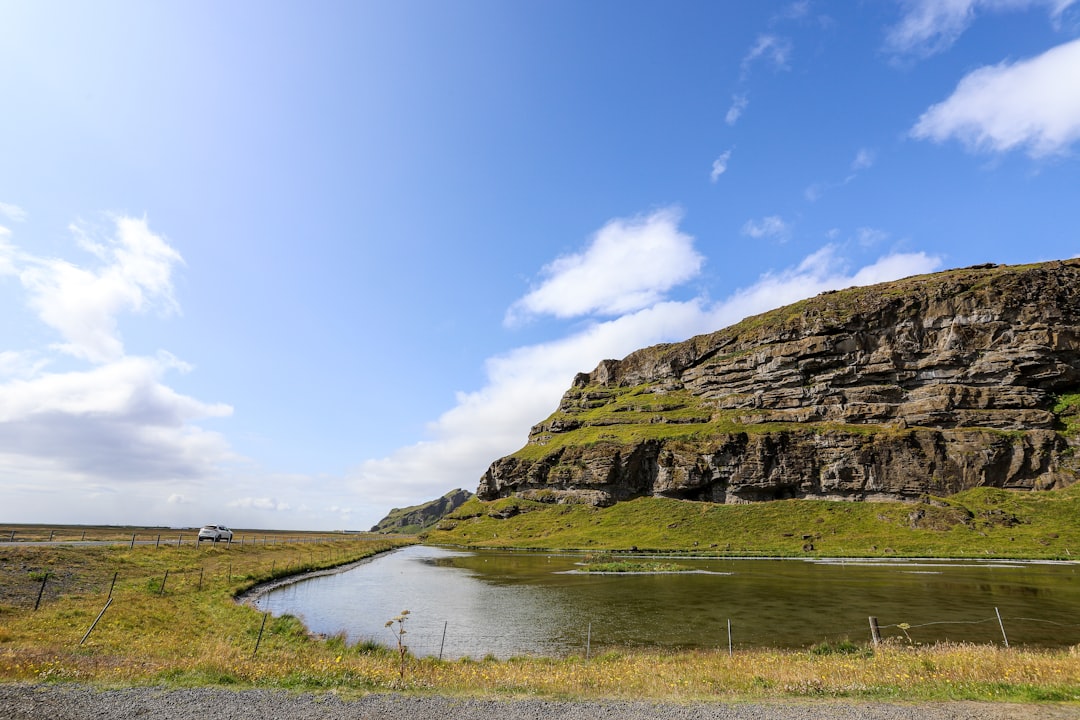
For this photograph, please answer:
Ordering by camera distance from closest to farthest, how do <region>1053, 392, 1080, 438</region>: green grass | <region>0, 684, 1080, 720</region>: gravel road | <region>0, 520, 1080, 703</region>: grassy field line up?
1. <region>0, 684, 1080, 720</region>: gravel road
2. <region>0, 520, 1080, 703</region>: grassy field
3. <region>1053, 392, 1080, 438</region>: green grass

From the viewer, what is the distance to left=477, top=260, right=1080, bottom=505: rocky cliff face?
118 metres

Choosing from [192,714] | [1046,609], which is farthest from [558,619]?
[1046,609]

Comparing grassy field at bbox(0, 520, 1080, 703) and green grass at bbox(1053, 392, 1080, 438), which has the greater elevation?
green grass at bbox(1053, 392, 1080, 438)

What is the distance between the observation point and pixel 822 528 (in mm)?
110938

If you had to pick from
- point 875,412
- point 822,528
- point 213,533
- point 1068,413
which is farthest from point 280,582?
point 1068,413

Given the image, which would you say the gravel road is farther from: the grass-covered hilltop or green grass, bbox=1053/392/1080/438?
green grass, bbox=1053/392/1080/438

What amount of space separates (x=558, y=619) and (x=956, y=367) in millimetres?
149225

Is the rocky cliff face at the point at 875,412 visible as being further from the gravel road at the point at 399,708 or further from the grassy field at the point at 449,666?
the gravel road at the point at 399,708

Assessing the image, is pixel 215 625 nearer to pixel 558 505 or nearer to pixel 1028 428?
pixel 558 505

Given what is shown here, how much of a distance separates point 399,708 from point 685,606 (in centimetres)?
3158

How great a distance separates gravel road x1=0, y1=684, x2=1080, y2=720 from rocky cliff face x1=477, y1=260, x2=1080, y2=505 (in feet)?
418

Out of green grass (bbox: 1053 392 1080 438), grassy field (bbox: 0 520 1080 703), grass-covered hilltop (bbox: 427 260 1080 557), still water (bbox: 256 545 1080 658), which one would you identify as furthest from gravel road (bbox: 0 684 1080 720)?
green grass (bbox: 1053 392 1080 438)

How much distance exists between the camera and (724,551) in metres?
99.0

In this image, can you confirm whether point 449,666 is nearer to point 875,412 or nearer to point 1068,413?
point 875,412
